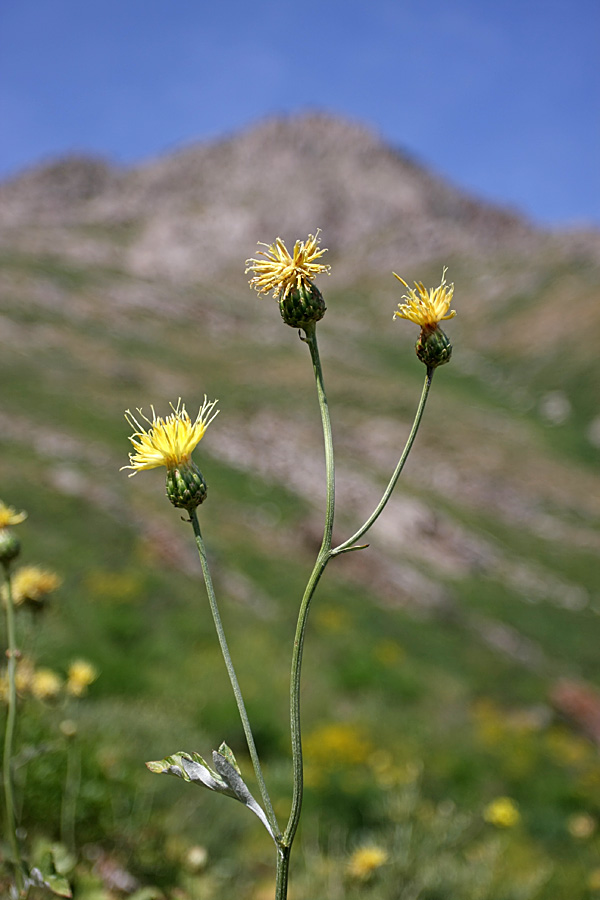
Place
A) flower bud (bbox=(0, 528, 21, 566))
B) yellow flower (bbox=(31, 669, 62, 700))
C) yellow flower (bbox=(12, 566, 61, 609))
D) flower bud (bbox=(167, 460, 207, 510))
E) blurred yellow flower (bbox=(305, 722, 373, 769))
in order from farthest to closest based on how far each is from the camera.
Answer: blurred yellow flower (bbox=(305, 722, 373, 769)) → yellow flower (bbox=(31, 669, 62, 700)) → yellow flower (bbox=(12, 566, 61, 609)) → flower bud (bbox=(0, 528, 21, 566)) → flower bud (bbox=(167, 460, 207, 510))

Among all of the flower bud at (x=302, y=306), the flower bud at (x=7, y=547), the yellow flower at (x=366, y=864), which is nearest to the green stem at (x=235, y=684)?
the flower bud at (x=302, y=306)

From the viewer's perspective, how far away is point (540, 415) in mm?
50594

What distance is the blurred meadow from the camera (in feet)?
14.1

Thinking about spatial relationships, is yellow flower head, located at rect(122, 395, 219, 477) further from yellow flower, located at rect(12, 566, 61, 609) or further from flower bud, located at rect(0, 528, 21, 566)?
yellow flower, located at rect(12, 566, 61, 609)

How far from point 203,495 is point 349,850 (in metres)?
4.60

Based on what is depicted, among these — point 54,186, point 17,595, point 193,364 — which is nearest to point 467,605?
point 17,595

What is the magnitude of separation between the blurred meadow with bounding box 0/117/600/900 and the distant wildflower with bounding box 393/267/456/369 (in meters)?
2.04

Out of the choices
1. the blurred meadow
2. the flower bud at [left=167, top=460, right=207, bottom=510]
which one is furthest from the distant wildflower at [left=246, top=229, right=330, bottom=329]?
the blurred meadow

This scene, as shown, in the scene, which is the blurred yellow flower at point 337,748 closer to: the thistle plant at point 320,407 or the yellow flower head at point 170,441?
the thistle plant at point 320,407

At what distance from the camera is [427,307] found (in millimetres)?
1996

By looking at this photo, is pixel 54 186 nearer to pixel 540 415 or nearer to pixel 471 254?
pixel 471 254

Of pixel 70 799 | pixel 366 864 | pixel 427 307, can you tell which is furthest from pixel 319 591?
pixel 427 307

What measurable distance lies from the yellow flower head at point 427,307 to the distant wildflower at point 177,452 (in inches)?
24.9

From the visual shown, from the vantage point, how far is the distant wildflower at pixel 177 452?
179 cm
